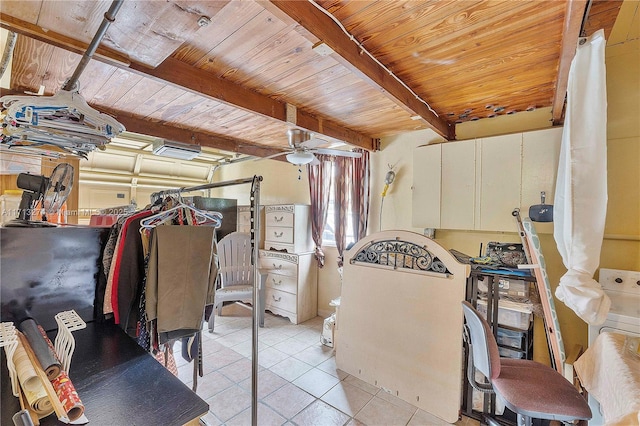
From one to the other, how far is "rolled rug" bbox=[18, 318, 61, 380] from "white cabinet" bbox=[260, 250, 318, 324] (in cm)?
270

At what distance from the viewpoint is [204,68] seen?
5.75ft

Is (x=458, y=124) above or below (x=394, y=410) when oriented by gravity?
above

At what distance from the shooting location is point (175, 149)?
2.73 m

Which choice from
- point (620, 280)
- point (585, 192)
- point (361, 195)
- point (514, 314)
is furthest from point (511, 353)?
point (361, 195)

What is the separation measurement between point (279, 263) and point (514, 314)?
8.92 feet

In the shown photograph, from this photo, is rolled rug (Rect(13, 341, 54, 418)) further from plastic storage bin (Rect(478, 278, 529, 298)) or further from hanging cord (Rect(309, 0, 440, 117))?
plastic storage bin (Rect(478, 278, 529, 298))

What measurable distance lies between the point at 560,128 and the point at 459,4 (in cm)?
155

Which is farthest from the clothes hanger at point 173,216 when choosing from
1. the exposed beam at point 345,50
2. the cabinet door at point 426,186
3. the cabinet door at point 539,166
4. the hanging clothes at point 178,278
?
the cabinet door at point 539,166

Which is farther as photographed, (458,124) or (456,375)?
(458,124)

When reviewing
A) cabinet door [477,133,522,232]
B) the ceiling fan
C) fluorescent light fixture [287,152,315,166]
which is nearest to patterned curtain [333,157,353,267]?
the ceiling fan

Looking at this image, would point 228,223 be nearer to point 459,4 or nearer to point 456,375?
point 456,375

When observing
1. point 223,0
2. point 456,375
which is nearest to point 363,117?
point 223,0

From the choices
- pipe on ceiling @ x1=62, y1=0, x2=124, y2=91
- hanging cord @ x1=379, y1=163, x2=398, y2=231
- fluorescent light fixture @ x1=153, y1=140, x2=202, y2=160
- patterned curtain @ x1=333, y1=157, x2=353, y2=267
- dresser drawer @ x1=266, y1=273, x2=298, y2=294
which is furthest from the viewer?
dresser drawer @ x1=266, y1=273, x2=298, y2=294

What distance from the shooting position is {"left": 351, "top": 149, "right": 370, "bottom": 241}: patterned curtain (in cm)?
342
